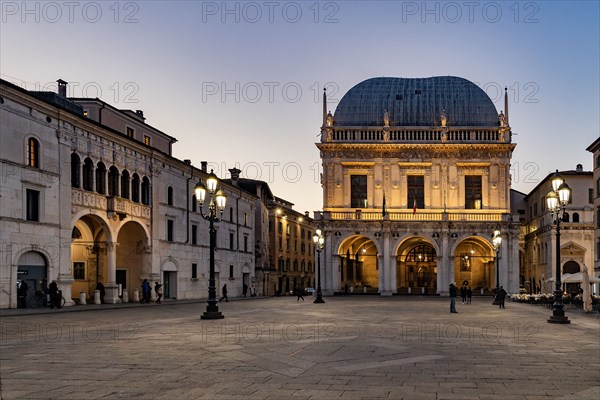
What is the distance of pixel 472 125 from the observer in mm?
73875

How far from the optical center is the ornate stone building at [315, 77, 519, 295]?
231 feet

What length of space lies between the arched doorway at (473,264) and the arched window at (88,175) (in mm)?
45078

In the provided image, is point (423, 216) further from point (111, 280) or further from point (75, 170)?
point (75, 170)

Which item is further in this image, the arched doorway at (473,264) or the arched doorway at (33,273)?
the arched doorway at (473,264)

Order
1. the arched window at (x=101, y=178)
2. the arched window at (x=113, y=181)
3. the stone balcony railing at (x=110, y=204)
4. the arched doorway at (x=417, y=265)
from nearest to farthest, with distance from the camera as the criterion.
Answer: the stone balcony railing at (x=110, y=204), the arched window at (x=101, y=178), the arched window at (x=113, y=181), the arched doorway at (x=417, y=265)

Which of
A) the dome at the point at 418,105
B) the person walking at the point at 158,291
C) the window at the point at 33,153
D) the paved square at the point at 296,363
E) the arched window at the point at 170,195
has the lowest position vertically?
the person walking at the point at 158,291

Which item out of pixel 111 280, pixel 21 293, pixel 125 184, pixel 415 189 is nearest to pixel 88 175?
pixel 125 184

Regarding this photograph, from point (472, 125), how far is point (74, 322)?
56.3 meters

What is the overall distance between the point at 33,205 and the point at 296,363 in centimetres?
2589

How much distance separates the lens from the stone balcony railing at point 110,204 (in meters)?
39.8

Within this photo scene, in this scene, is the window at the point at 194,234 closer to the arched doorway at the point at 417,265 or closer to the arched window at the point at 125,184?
the arched window at the point at 125,184

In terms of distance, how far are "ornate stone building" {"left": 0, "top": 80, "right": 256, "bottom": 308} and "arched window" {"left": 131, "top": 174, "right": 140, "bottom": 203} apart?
0.30 feet

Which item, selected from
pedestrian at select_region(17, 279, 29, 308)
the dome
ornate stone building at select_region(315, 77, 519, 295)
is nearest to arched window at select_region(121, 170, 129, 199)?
pedestrian at select_region(17, 279, 29, 308)

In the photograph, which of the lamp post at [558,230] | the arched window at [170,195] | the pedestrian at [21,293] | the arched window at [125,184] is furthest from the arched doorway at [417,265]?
the lamp post at [558,230]
